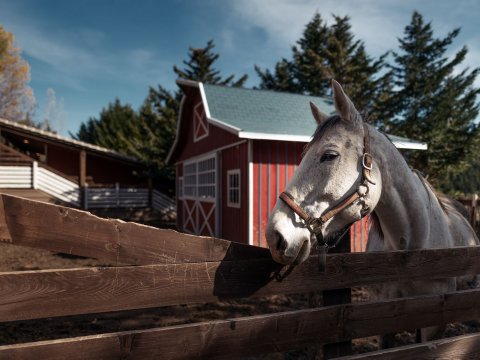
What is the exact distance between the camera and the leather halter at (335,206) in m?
1.54

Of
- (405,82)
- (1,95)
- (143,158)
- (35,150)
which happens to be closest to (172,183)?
(143,158)

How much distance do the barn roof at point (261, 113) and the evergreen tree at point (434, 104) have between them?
1021cm

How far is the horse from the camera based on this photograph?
60.0 inches

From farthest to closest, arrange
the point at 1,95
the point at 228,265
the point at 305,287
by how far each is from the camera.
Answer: the point at 1,95, the point at 305,287, the point at 228,265

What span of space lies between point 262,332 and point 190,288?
42 centimetres

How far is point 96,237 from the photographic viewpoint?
124 centimetres

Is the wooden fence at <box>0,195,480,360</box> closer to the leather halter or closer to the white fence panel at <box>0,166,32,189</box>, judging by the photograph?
the leather halter

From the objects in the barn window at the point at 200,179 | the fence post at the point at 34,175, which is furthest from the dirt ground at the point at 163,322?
the fence post at the point at 34,175

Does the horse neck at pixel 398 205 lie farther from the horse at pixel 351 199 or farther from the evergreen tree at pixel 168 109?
the evergreen tree at pixel 168 109

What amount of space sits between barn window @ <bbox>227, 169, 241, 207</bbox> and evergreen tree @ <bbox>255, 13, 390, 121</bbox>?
654 inches

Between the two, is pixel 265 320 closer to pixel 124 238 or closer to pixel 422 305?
pixel 124 238

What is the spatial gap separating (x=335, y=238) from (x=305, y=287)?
1.06ft

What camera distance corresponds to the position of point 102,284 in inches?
50.1

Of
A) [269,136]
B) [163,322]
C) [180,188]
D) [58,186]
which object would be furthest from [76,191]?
[163,322]
